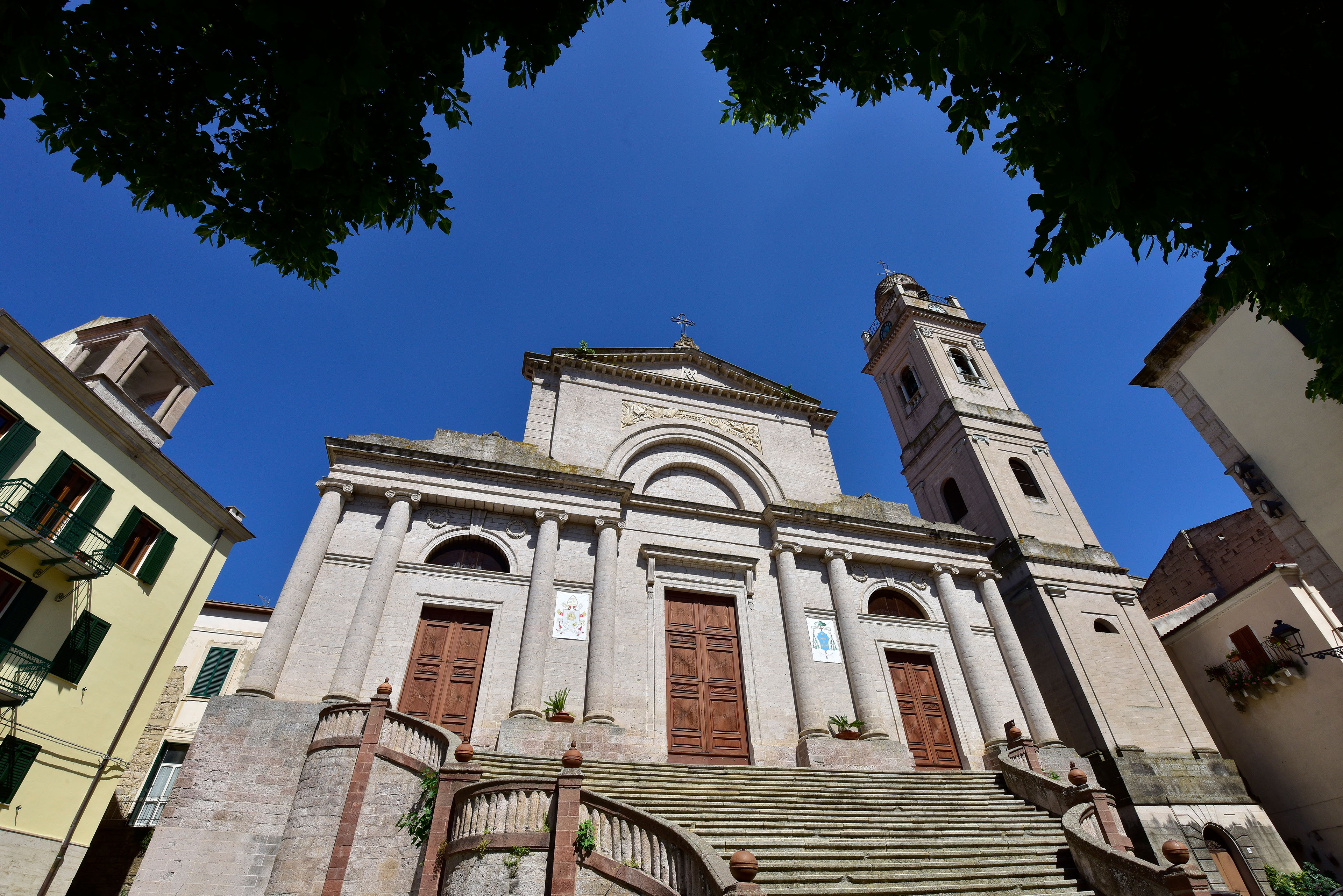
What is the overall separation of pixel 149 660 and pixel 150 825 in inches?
217

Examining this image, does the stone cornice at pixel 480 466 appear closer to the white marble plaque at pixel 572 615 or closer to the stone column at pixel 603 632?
the stone column at pixel 603 632

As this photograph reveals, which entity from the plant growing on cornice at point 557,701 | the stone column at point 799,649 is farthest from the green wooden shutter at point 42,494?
the stone column at point 799,649

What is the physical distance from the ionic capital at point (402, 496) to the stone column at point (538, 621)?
8.70 feet

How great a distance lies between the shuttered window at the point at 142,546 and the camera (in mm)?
15836

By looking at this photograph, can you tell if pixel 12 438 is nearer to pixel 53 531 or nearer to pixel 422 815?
pixel 53 531

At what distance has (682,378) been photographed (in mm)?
20812

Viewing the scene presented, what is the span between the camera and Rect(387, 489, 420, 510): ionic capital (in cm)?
1477

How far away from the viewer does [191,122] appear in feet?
17.0

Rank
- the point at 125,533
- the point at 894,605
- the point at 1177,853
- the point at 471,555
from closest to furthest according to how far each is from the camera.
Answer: the point at 1177,853, the point at 471,555, the point at 125,533, the point at 894,605

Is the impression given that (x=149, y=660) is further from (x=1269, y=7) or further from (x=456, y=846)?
(x=1269, y=7)

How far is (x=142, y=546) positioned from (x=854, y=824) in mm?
17372

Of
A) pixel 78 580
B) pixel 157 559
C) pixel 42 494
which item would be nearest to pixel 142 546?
pixel 157 559

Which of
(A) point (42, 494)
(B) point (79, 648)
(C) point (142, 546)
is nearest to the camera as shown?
(A) point (42, 494)

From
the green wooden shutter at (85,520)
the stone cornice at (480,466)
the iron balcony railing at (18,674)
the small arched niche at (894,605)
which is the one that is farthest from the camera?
the small arched niche at (894,605)
